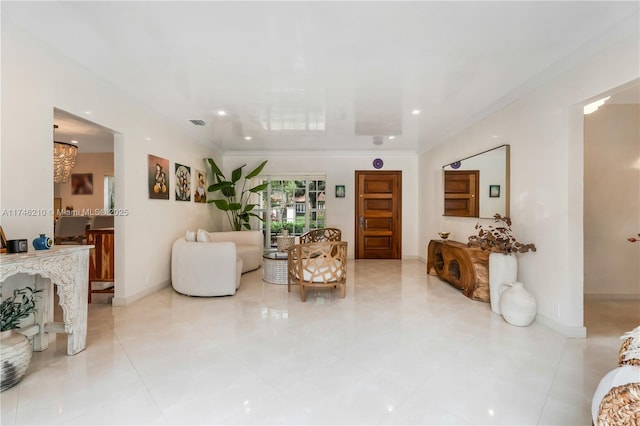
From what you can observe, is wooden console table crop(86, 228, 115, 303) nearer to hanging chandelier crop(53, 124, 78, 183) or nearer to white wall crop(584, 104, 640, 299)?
hanging chandelier crop(53, 124, 78, 183)

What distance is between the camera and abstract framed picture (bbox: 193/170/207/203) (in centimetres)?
561

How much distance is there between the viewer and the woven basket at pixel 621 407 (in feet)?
3.69

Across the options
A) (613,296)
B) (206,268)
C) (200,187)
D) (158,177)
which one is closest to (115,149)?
(158,177)

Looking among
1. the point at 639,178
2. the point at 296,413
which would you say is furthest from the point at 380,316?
the point at 639,178

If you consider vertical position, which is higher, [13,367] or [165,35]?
[165,35]

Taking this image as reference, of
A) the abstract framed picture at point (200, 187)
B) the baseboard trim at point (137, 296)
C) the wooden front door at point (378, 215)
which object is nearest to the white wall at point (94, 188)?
the abstract framed picture at point (200, 187)

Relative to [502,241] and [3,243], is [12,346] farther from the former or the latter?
[502,241]

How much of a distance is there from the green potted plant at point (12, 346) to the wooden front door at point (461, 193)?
5.09m

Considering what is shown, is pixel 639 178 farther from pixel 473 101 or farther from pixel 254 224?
pixel 254 224

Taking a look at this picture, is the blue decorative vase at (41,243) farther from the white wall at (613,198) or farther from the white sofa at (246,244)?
the white wall at (613,198)

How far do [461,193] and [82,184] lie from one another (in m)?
8.37

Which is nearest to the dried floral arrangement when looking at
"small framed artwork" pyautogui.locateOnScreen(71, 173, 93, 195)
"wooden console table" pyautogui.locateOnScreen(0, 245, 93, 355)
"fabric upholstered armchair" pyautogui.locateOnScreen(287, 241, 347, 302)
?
"fabric upholstered armchair" pyautogui.locateOnScreen(287, 241, 347, 302)

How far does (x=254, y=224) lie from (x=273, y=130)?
9.33ft

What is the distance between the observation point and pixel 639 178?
3.71m
